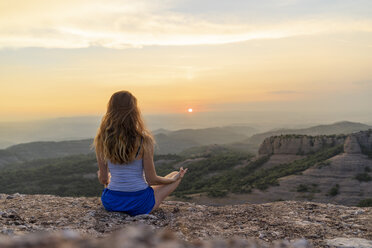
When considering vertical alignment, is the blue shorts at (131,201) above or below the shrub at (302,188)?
above

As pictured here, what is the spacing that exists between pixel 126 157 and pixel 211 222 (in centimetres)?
240

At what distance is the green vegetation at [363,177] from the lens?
85.1 ft

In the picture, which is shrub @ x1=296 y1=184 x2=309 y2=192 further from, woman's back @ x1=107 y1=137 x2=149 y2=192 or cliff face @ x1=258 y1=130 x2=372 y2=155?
woman's back @ x1=107 y1=137 x2=149 y2=192

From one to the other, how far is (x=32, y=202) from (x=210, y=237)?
4999mm

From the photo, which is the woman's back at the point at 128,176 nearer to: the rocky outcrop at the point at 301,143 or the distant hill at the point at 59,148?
the rocky outcrop at the point at 301,143

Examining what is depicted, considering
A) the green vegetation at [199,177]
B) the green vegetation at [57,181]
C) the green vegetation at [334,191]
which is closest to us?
the green vegetation at [334,191]

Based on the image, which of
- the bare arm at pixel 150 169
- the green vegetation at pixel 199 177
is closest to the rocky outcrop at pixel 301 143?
the green vegetation at pixel 199 177

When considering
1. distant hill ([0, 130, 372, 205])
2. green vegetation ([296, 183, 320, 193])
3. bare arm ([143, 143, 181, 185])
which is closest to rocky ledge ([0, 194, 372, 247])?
bare arm ([143, 143, 181, 185])

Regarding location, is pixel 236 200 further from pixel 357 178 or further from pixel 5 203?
pixel 5 203

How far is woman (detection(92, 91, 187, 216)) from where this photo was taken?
18.1 feet

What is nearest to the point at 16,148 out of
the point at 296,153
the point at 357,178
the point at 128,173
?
the point at 296,153

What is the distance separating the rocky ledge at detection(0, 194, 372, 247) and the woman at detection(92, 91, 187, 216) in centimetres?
33

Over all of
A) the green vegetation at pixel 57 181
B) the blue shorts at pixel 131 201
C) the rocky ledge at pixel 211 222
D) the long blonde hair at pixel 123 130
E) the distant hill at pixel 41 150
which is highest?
the long blonde hair at pixel 123 130

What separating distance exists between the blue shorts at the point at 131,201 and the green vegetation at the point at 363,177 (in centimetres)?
2595
